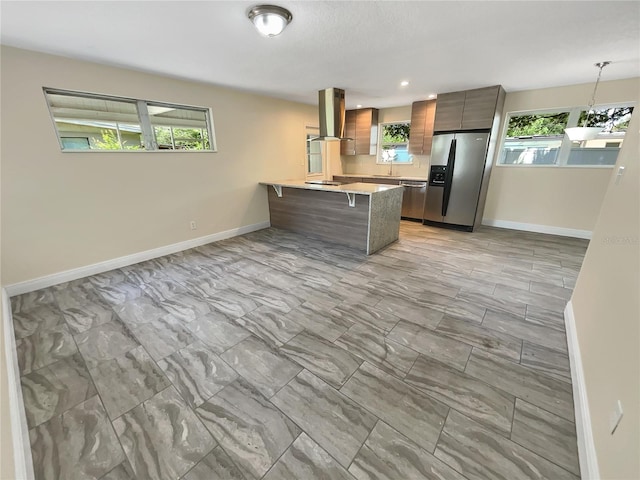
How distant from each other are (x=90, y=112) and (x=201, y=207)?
65.8 inches

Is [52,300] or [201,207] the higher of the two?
[201,207]

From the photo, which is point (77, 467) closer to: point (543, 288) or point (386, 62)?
point (543, 288)

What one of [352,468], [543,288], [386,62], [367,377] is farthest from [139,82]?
[543,288]

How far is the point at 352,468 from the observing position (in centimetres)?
119

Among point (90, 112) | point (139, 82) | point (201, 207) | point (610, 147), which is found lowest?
point (201, 207)

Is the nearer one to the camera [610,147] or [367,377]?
[367,377]

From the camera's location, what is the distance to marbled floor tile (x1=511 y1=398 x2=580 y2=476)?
1220 millimetres

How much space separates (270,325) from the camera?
7.23ft

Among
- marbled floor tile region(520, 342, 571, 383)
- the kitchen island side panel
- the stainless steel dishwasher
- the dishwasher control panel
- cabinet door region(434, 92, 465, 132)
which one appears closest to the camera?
marbled floor tile region(520, 342, 571, 383)

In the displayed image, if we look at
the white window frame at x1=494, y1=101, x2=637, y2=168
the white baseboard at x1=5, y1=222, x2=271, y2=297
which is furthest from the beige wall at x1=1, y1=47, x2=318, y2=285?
the white window frame at x1=494, y1=101, x2=637, y2=168

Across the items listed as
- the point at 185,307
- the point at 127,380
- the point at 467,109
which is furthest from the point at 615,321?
the point at 467,109

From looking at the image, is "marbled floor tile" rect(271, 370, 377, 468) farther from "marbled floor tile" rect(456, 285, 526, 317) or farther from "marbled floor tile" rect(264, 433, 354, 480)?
"marbled floor tile" rect(456, 285, 526, 317)

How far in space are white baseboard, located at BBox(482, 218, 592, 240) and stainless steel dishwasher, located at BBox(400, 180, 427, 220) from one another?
1258mm

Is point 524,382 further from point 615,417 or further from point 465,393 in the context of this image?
point 615,417
